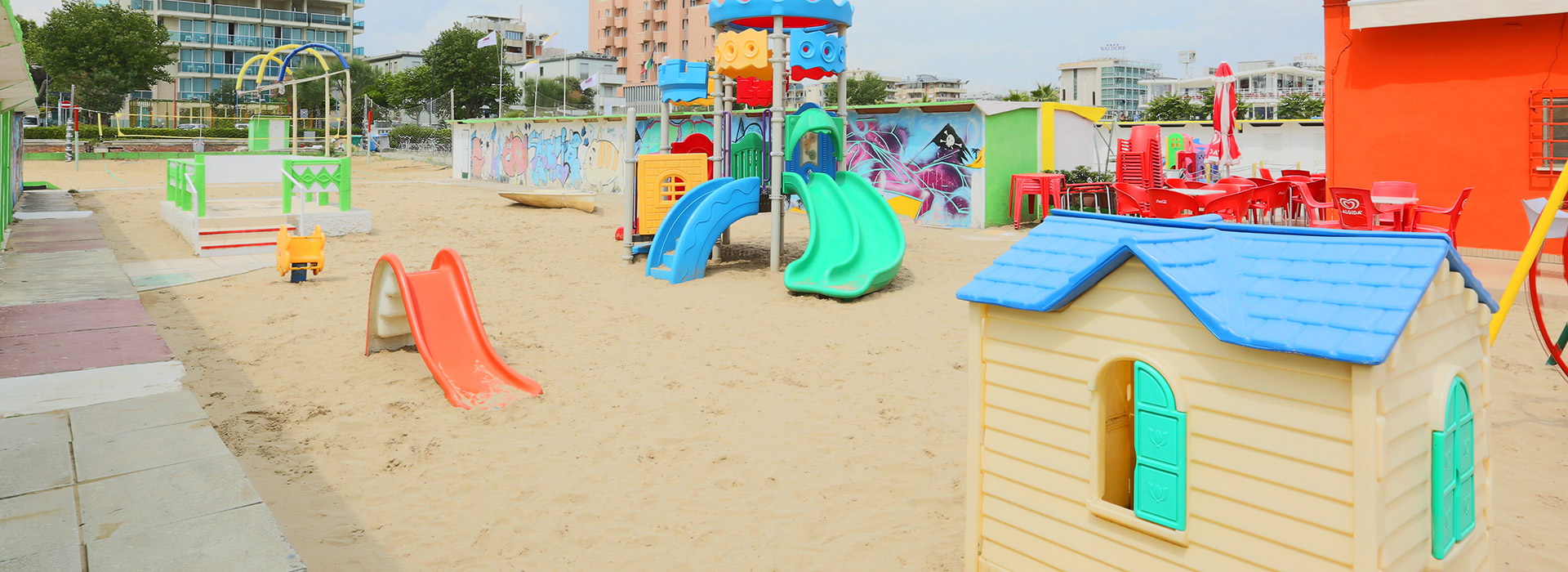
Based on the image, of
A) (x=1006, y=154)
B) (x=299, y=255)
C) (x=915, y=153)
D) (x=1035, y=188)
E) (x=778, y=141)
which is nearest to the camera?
(x=299, y=255)

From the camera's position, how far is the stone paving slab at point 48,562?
3.00 metres

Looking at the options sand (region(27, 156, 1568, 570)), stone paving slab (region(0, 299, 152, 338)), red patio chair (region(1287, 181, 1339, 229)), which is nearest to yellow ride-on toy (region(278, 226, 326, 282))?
sand (region(27, 156, 1568, 570))

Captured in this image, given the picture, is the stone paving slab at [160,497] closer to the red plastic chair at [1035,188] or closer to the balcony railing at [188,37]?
the red plastic chair at [1035,188]

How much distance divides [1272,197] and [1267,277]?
1124cm

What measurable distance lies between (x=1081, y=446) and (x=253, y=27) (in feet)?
299

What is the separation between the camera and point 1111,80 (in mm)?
174000

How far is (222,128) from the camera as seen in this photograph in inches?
2149

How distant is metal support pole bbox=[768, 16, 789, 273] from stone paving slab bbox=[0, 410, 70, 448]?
7.90m

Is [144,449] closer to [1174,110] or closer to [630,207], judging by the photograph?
[630,207]

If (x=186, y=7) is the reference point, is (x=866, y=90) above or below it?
below

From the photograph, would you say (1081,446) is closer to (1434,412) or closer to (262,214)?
(1434,412)

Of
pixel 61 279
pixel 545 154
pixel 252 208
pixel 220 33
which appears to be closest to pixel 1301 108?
pixel 545 154

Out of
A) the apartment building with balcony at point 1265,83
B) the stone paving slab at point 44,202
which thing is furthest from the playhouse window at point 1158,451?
the apartment building with balcony at point 1265,83

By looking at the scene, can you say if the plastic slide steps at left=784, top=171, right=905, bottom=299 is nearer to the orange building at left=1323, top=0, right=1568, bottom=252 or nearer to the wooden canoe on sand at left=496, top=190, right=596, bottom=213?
the orange building at left=1323, top=0, right=1568, bottom=252
